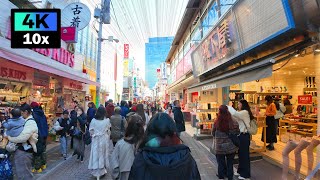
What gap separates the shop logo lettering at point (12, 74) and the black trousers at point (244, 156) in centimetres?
768

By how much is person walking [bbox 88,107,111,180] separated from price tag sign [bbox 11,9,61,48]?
2.00 m

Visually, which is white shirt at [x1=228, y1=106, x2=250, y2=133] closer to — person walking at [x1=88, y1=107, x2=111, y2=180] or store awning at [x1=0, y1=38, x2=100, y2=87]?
person walking at [x1=88, y1=107, x2=111, y2=180]

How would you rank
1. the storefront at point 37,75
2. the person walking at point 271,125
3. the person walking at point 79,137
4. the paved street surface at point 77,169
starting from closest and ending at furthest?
the paved street surface at point 77,169, the person walking at point 79,137, the storefront at point 37,75, the person walking at point 271,125

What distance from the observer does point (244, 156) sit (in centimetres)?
654

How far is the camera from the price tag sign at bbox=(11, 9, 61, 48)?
231 inches

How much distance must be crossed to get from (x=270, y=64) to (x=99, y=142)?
428 cm

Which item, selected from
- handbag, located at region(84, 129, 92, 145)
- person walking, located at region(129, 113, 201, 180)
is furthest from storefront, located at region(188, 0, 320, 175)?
handbag, located at region(84, 129, 92, 145)

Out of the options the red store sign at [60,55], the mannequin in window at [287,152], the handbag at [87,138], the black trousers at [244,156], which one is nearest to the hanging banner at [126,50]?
the red store sign at [60,55]

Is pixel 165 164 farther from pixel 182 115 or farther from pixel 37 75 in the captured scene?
pixel 37 75

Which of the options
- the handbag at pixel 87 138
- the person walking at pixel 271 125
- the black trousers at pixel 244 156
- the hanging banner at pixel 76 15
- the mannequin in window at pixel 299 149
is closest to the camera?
the mannequin in window at pixel 299 149

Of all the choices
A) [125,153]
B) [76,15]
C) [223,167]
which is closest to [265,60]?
[223,167]

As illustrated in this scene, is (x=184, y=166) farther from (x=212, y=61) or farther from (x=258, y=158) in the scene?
(x=212, y=61)

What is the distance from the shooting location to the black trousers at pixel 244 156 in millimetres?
6523

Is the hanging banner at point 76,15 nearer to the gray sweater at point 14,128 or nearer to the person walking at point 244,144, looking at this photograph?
the gray sweater at point 14,128
